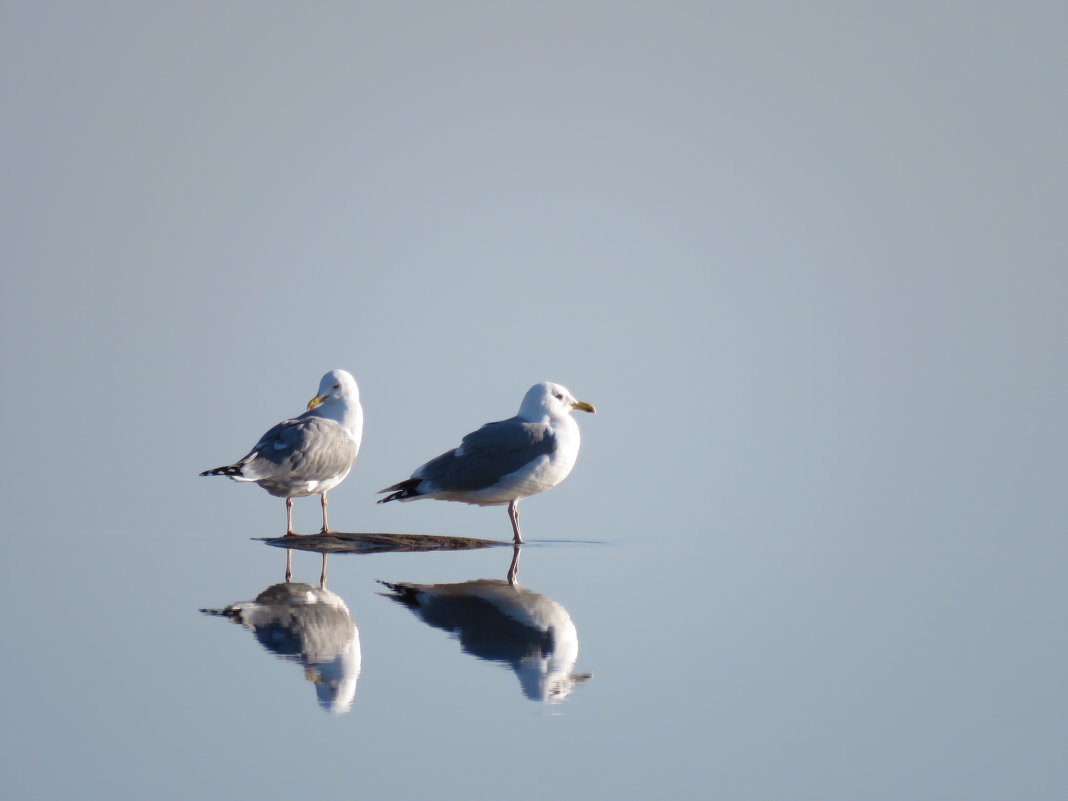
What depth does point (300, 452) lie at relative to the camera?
12.5 meters

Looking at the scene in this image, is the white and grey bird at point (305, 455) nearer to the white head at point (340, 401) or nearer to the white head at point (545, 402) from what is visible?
the white head at point (340, 401)

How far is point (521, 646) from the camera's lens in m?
7.60

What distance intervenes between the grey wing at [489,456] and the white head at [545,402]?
440 mm

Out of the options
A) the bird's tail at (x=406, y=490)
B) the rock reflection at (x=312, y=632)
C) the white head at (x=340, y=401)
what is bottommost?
the rock reflection at (x=312, y=632)

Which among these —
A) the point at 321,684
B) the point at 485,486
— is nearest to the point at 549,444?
the point at 485,486

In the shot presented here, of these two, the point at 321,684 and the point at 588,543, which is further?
the point at 588,543

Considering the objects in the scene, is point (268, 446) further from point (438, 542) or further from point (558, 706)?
point (558, 706)

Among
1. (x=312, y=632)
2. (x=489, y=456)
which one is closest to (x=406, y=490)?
(x=489, y=456)

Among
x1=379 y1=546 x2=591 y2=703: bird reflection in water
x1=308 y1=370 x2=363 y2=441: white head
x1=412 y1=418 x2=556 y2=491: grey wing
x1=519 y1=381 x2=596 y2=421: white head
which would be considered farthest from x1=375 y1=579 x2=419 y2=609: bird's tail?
x1=308 y1=370 x2=363 y2=441: white head

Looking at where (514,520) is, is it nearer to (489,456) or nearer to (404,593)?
(489,456)

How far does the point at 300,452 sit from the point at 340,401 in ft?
5.01

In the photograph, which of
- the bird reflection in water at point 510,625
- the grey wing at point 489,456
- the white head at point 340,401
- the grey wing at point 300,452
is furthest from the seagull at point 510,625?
the white head at point 340,401

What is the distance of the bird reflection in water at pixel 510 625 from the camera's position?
6988 mm

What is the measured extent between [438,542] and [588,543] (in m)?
1.78
